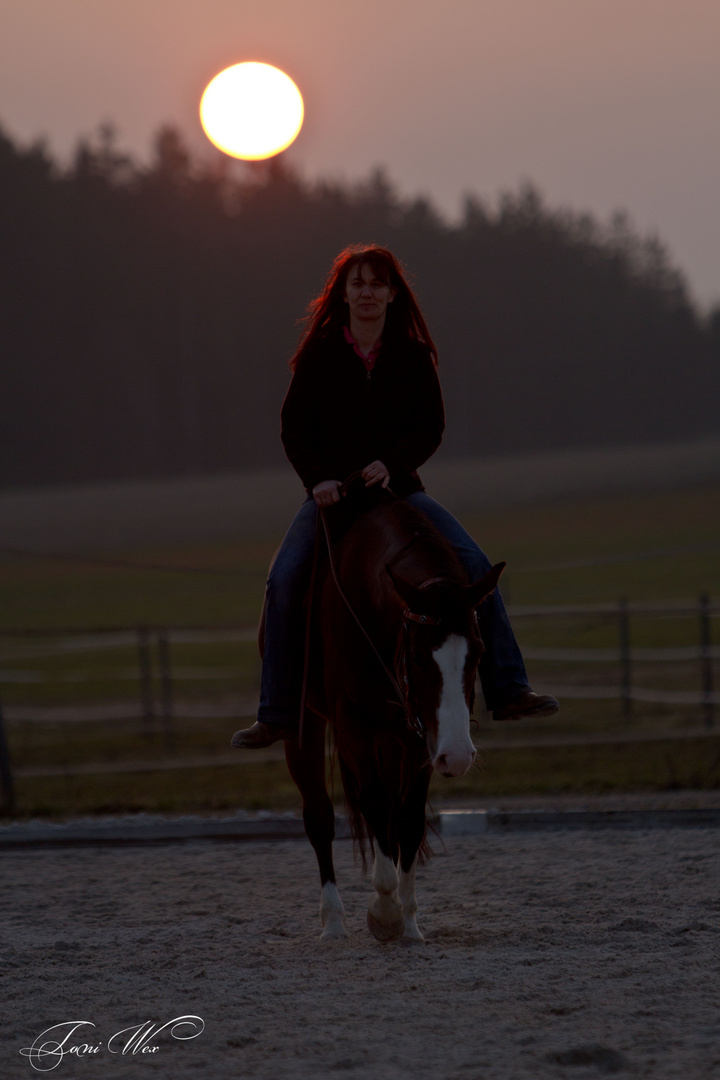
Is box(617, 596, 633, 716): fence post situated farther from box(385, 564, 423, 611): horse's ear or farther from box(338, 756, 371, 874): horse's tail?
box(385, 564, 423, 611): horse's ear

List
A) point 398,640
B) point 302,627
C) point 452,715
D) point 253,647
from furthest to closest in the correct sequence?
point 253,647 → point 302,627 → point 398,640 → point 452,715

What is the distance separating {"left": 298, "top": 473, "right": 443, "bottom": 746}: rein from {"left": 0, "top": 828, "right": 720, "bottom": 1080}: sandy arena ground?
81 centimetres

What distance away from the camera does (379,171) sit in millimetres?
66688

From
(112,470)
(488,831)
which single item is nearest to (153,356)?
(112,470)

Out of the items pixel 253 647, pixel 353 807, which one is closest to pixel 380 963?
pixel 353 807

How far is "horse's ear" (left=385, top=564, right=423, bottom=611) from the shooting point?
152 inches

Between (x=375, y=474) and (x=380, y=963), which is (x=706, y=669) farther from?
(x=380, y=963)

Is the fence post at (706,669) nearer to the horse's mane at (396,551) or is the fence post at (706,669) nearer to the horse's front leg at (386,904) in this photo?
the horse's mane at (396,551)

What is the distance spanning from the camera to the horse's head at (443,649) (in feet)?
12.4

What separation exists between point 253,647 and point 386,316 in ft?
60.4

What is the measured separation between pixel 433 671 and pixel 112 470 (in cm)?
4507

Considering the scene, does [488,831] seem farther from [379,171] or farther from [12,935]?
[379,171]

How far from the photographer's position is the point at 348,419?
485 cm

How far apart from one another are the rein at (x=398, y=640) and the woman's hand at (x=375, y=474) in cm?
6
